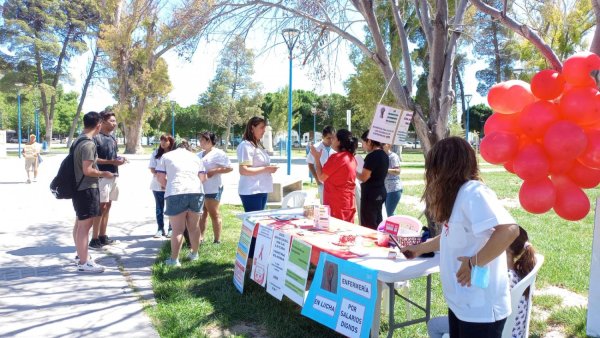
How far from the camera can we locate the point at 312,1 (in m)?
5.49

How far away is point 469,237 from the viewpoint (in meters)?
2.17

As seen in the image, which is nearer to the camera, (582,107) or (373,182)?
(582,107)

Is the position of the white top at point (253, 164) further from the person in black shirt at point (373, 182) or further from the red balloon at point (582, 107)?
the red balloon at point (582, 107)

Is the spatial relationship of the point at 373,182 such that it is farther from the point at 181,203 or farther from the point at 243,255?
the point at 181,203

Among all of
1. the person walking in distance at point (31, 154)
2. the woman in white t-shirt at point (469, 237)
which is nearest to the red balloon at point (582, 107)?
the woman in white t-shirt at point (469, 237)

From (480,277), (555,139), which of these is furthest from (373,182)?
(480,277)

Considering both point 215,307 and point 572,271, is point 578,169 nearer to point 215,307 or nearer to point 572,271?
point 215,307

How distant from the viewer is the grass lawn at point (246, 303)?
3742mm

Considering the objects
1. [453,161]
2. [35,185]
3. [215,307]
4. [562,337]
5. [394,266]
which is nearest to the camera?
[453,161]

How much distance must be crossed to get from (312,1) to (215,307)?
3521 millimetres

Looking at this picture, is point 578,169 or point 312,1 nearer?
point 578,169

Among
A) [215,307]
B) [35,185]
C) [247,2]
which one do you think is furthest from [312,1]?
[35,185]

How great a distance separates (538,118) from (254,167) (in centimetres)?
339

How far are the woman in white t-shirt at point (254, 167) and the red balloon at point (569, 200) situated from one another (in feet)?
10.8
